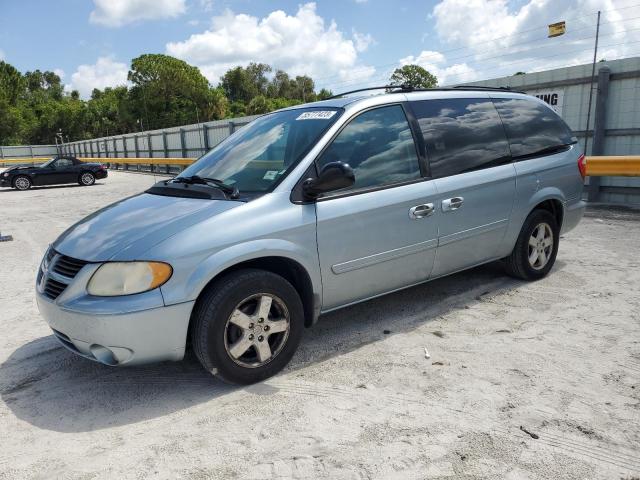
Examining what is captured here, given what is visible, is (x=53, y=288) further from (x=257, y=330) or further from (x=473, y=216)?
(x=473, y=216)

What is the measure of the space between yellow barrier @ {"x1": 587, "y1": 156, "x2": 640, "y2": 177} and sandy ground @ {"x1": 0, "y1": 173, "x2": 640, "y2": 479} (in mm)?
4354

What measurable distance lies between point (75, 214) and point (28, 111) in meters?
83.4

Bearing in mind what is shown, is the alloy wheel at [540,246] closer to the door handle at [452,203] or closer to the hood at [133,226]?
the door handle at [452,203]

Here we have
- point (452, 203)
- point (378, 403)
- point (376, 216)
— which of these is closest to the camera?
point (378, 403)

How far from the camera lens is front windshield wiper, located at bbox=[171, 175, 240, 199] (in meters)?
3.37

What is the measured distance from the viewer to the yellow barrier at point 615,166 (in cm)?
816

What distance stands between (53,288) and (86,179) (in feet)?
66.1

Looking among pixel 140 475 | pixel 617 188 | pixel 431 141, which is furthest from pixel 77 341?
pixel 617 188

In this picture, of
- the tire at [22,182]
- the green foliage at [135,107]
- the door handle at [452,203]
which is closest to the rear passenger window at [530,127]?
Answer: the door handle at [452,203]

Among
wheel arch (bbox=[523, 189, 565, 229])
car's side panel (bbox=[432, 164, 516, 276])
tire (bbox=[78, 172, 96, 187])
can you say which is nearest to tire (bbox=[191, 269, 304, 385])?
car's side panel (bbox=[432, 164, 516, 276])

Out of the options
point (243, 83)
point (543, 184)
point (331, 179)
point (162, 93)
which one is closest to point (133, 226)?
point (331, 179)

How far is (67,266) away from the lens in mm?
3145

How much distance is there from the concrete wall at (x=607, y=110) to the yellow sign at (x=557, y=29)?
122 cm

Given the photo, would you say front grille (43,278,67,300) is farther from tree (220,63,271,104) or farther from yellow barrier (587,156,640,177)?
tree (220,63,271,104)
